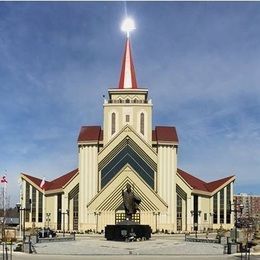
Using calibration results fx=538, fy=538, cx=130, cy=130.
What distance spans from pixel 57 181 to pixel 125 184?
51.7 ft

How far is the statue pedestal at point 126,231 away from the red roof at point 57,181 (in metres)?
33.7

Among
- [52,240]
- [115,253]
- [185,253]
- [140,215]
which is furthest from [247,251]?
[140,215]

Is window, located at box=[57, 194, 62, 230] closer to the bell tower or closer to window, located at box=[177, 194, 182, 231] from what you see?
the bell tower

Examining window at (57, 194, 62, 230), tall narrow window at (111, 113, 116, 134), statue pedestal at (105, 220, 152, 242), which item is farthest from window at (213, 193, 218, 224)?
statue pedestal at (105, 220, 152, 242)

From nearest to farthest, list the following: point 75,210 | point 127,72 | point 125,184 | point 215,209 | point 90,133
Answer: point 125,184, point 75,210, point 90,133, point 215,209, point 127,72

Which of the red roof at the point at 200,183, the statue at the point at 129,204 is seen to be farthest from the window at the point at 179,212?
the statue at the point at 129,204

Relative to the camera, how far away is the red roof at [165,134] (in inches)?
3061

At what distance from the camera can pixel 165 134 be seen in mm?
79188

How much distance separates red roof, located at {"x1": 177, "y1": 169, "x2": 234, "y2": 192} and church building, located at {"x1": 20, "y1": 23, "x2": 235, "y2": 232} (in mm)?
274

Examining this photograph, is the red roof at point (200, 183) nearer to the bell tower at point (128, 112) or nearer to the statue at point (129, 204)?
the bell tower at point (128, 112)

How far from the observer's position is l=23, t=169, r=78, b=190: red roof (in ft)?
261

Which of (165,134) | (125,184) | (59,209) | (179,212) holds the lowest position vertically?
(179,212)

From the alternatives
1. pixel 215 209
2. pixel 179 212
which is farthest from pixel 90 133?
pixel 215 209

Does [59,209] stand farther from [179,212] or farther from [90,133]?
[179,212]
